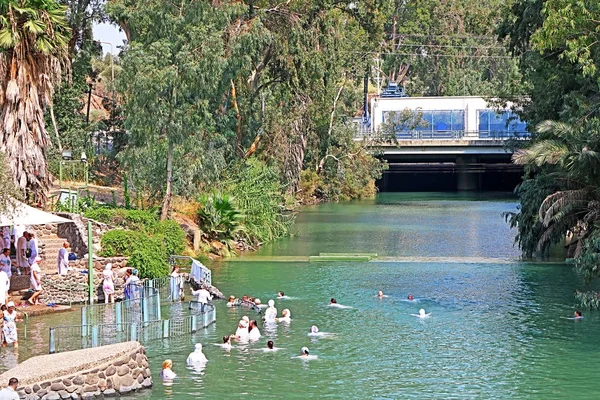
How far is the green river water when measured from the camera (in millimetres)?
23719

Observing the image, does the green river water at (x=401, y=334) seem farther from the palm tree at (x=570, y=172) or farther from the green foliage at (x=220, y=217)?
the palm tree at (x=570, y=172)

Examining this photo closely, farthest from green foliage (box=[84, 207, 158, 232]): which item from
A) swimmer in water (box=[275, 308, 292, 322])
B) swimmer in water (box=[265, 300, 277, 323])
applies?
swimmer in water (box=[275, 308, 292, 322])

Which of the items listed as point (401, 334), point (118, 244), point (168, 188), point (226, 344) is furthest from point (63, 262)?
point (168, 188)

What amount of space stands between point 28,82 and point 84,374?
18.3 m

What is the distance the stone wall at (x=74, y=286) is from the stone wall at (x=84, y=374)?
8612 millimetres

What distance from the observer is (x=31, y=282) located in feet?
104

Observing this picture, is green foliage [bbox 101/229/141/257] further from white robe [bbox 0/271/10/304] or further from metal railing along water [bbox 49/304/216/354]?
white robe [bbox 0/271/10/304]

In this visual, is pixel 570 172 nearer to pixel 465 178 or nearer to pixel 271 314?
pixel 271 314

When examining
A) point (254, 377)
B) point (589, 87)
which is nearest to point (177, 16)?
point (589, 87)

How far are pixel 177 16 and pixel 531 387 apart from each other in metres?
26.7

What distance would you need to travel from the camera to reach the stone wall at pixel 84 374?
21594 millimetres

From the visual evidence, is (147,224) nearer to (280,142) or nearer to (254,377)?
(254,377)

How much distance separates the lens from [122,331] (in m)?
27.6

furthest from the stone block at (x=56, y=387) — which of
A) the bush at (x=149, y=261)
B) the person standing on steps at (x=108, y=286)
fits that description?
the bush at (x=149, y=261)
